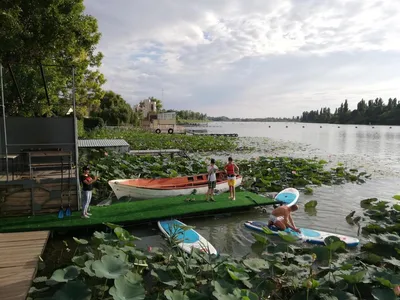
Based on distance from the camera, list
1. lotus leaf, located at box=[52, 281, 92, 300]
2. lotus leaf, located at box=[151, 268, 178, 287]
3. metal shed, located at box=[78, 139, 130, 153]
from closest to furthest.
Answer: lotus leaf, located at box=[52, 281, 92, 300], lotus leaf, located at box=[151, 268, 178, 287], metal shed, located at box=[78, 139, 130, 153]

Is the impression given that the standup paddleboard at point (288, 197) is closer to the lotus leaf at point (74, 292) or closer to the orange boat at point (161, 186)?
the orange boat at point (161, 186)

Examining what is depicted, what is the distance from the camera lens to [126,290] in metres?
3.50

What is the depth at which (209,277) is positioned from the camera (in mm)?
4633

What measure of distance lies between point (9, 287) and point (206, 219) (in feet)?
17.9

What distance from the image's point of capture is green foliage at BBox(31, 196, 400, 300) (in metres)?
3.71

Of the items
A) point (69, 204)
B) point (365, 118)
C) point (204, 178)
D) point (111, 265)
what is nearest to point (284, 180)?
point (204, 178)

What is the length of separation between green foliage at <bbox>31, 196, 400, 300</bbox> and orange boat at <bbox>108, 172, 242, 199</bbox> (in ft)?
14.7

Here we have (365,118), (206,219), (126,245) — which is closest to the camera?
(126,245)

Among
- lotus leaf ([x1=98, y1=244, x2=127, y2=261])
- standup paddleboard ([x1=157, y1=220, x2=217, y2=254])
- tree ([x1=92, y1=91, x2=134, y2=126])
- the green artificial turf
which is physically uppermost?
tree ([x1=92, y1=91, x2=134, y2=126])

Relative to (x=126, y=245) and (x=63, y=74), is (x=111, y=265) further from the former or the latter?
(x=63, y=74)

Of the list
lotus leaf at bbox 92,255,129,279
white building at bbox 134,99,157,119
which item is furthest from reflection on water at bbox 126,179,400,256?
white building at bbox 134,99,157,119

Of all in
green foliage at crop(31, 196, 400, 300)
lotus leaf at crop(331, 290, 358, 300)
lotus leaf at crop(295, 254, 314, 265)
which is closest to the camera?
green foliage at crop(31, 196, 400, 300)

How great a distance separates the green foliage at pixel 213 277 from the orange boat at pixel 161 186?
4470 millimetres

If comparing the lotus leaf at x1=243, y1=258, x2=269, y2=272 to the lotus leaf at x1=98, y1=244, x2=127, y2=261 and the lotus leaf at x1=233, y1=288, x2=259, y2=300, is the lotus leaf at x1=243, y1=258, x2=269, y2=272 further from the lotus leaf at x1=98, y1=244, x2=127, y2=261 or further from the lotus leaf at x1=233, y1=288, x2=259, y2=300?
the lotus leaf at x1=98, y1=244, x2=127, y2=261
